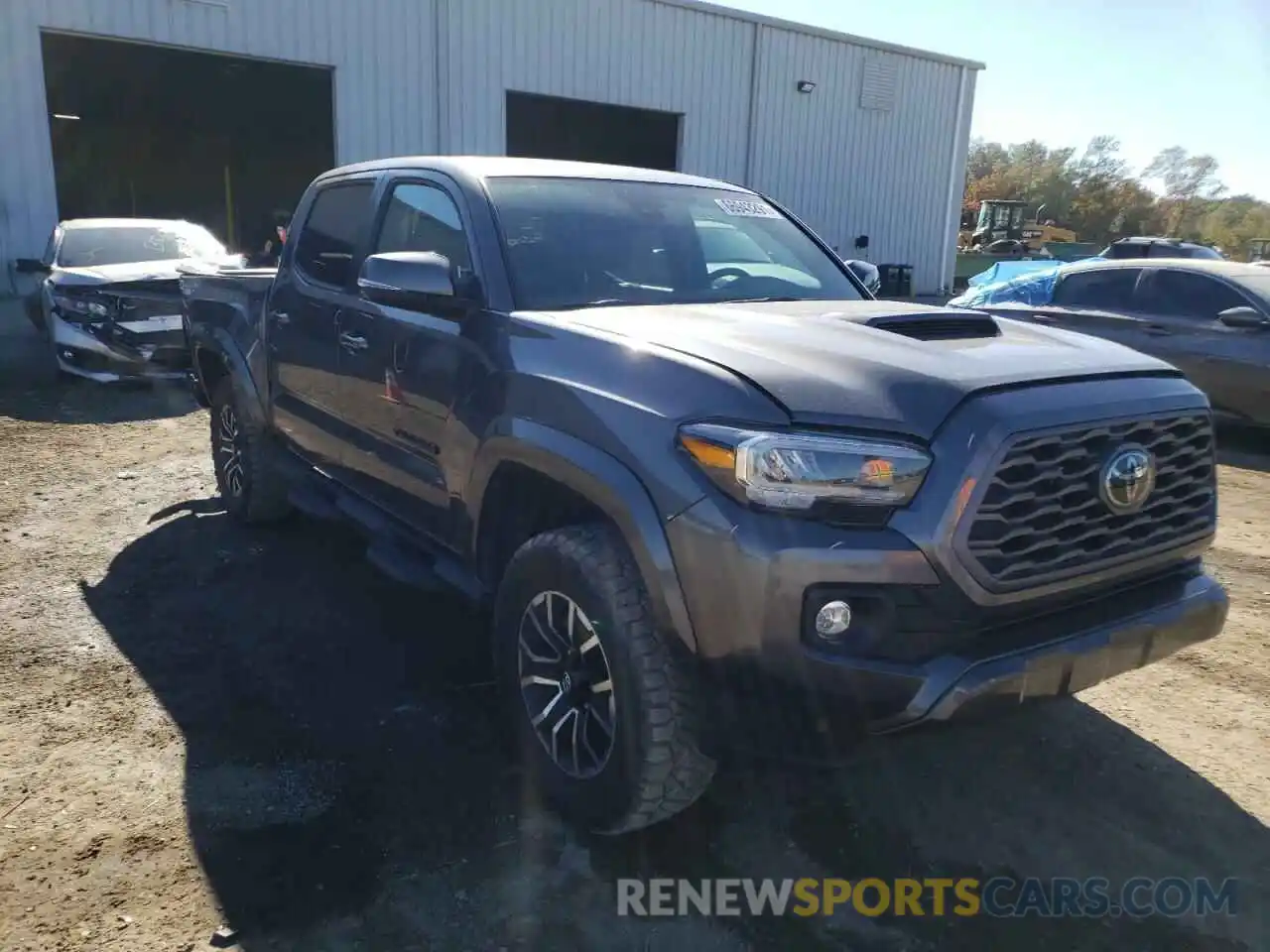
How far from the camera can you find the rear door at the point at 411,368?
3.33 metres

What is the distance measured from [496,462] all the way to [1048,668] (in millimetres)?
1648

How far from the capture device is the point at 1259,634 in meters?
4.43

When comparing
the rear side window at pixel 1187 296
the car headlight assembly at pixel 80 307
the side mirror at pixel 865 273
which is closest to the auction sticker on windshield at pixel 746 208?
the side mirror at pixel 865 273

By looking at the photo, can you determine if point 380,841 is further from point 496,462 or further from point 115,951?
point 496,462

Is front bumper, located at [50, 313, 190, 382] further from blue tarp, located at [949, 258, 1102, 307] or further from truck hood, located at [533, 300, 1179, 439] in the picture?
blue tarp, located at [949, 258, 1102, 307]

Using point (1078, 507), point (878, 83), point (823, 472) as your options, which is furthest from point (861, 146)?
point (823, 472)

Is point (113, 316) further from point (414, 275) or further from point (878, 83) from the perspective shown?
point (878, 83)

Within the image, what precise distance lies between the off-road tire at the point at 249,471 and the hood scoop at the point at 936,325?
3.47 meters

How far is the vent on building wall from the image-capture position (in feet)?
69.8

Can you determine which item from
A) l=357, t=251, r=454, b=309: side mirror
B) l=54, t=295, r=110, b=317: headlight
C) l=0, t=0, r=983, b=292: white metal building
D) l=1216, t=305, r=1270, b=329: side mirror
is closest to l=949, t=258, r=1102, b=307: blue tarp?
l=1216, t=305, r=1270, b=329: side mirror

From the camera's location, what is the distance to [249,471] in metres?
5.34

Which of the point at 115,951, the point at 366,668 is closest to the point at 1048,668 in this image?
the point at 115,951

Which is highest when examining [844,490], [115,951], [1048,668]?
[844,490]

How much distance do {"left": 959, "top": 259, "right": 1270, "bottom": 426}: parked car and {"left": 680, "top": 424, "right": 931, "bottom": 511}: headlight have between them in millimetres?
6917
